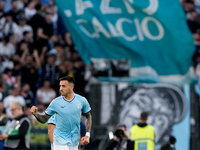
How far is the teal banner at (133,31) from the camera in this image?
12.1m

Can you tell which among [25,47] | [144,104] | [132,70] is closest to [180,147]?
[144,104]

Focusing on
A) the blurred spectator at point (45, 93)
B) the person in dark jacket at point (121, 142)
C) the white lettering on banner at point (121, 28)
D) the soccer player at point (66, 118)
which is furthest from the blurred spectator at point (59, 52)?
the soccer player at point (66, 118)

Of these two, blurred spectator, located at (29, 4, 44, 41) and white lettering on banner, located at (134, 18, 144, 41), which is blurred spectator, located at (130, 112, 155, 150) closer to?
white lettering on banner, located at (134, 18, 144, 41)

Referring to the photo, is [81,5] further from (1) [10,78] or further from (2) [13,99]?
(1) [10,78]

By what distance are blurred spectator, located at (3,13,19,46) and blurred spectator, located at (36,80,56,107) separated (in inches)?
85.7

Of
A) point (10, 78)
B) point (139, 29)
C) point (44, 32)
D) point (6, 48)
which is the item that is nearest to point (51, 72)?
point (10, 78)

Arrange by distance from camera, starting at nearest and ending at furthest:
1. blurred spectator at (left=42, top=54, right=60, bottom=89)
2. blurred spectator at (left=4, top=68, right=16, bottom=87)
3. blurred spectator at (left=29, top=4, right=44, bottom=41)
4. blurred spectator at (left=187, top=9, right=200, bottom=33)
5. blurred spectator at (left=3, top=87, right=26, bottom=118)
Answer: blurred spectator at (left=3, top=87, right=26, bottom=118), blurred spectator at (left=4, top=68, right=16, bottom=87), blurred spectator at (left=42, top=54, right=60, bottom=89), blurred spectator at (left=187, top=9, right=200, bottom=33), blurred spectator at (left=29, top=4, right=44, bottom=41)

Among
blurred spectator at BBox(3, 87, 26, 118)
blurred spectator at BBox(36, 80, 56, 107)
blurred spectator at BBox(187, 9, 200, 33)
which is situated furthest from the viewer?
blurred spectator at BBox(187, 9, 200, 33)

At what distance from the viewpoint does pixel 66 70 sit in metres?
14.0

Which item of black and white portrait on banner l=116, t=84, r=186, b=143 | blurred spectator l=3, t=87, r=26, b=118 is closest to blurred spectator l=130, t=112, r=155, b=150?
→ black and white portrait on banner l=116, t=84, r=186, b=143

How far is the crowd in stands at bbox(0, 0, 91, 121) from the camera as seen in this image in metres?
13.8

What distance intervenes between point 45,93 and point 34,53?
60.5 inches

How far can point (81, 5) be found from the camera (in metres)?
12.3

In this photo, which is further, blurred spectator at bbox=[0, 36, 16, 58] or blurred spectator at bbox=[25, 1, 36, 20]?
blurred spectator at bbox=[25, 1, 36, 20]
